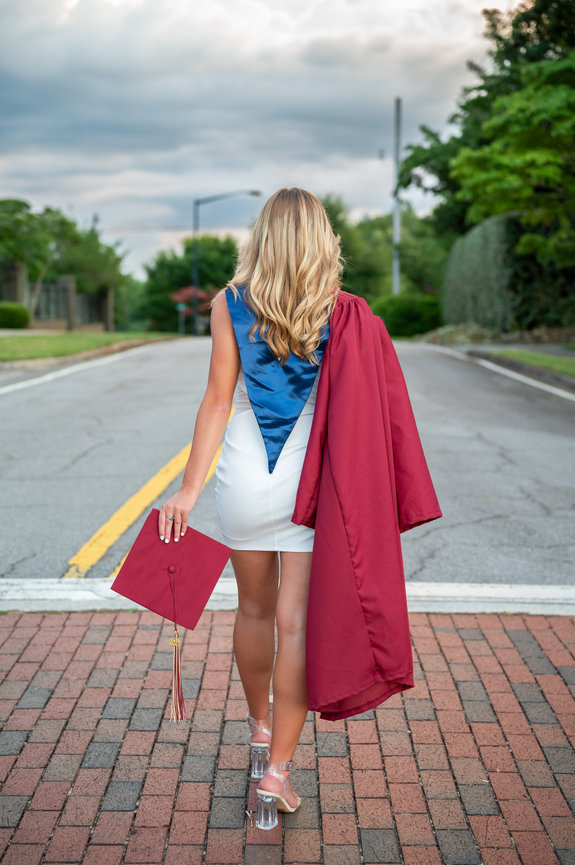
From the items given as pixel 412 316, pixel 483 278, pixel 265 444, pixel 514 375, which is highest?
pixel 483 278

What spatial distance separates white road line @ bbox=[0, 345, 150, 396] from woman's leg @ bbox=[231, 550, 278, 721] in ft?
30.6

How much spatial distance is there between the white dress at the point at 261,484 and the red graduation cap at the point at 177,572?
0.47ft

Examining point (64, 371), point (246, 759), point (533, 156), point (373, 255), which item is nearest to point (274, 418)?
point (246, 759)

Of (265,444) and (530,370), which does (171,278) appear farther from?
(265,444)

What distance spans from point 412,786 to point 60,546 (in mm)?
2870

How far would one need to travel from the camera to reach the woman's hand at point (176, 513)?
2424 mm

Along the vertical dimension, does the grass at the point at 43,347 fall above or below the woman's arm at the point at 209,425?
below

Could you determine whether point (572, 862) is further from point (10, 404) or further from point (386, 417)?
point (10, 404)

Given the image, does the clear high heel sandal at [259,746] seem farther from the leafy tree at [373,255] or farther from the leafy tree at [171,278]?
the leafy tree at [171,278]

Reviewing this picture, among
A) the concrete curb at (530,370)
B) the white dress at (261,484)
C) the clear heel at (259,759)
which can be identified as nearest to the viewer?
the white dress at (261,484)

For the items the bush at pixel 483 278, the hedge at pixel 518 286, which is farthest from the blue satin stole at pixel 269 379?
the bush at pixel 483 278

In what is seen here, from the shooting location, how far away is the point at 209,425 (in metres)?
2.44

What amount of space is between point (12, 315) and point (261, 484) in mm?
31201

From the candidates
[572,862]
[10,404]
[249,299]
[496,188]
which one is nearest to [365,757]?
[572,862]
